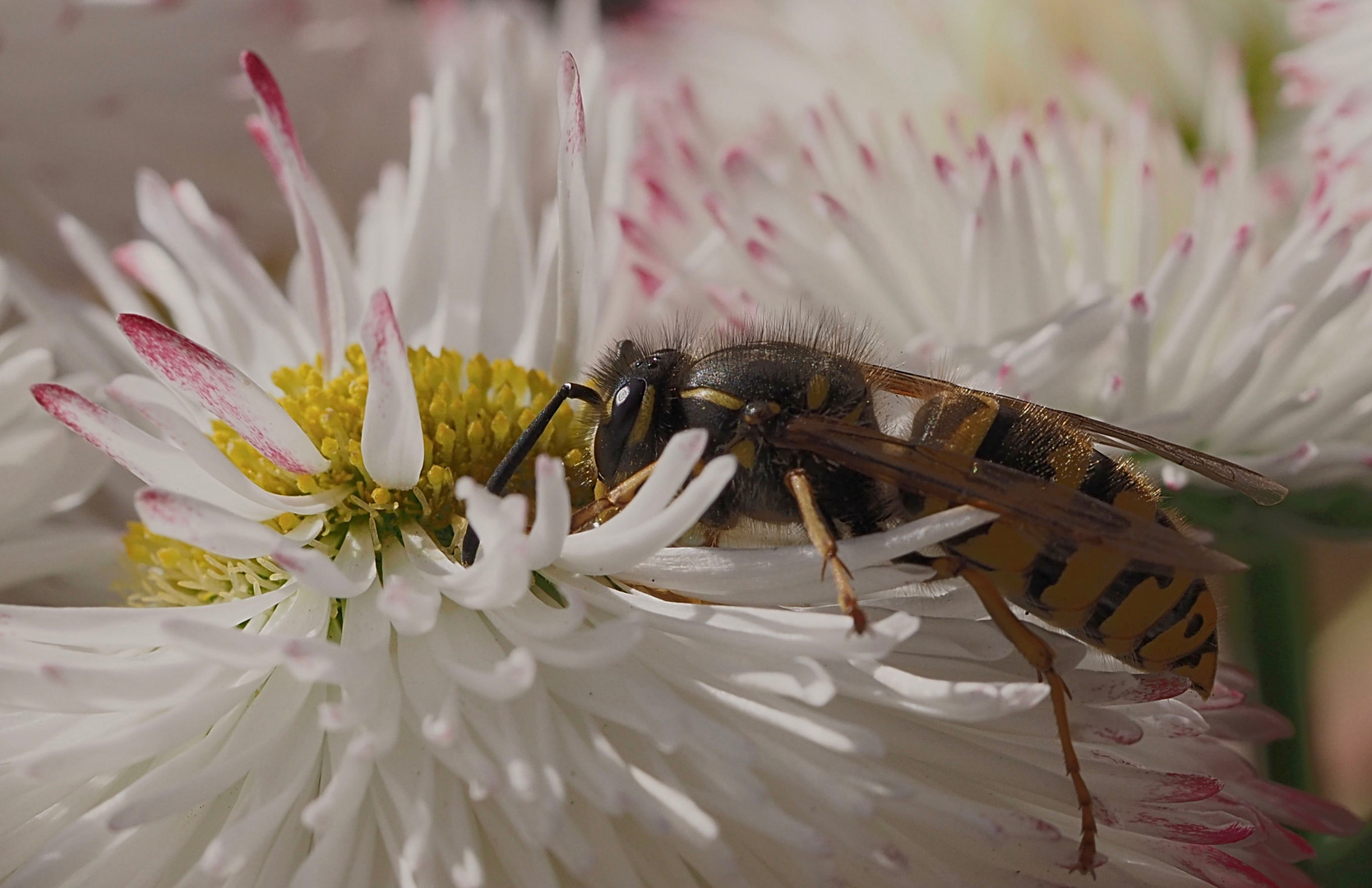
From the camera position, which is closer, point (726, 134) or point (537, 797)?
point (537, 797)

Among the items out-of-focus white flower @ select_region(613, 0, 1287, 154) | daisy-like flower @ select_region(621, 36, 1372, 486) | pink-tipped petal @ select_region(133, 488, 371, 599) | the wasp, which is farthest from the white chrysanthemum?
pink-tipped petal @ select_region(133, 488, 371, 599)

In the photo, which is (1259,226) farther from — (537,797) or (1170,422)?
(537,797)

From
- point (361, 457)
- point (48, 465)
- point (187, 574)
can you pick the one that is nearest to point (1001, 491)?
point (361, 457)

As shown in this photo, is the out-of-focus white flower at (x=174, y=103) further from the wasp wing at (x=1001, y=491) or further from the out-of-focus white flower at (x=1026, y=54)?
the wasp wing at (x=1001, y=491)

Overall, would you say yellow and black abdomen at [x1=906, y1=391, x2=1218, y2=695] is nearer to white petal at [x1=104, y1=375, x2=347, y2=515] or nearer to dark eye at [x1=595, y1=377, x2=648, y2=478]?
dark eye at [x1=595, y1=377, x2=648, y2=478]

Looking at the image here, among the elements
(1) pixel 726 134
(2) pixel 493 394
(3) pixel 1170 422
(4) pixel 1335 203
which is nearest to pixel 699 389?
(2) pixel 493 394

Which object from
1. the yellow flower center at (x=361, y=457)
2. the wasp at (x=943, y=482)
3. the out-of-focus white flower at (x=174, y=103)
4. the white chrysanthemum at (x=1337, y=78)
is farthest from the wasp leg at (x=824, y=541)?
the out-of-focus white flower at (x=174, y=103)
